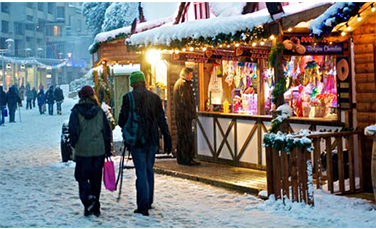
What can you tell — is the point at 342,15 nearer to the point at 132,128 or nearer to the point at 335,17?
the point at 335,17

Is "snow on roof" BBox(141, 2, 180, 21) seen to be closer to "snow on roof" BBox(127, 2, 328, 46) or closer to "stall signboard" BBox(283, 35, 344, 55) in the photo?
"snow on roof" BBox(127, 2, 328, 46)

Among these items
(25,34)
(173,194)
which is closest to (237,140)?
(173,194)

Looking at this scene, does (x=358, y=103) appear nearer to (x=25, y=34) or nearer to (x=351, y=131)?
(x=351, y=131)

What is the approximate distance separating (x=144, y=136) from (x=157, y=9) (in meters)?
10.0

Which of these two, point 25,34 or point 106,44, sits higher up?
point 25,34

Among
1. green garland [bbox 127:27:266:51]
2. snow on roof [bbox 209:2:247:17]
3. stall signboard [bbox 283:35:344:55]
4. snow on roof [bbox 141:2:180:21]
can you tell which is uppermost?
snow on roof [bbox 141:2:180:21]

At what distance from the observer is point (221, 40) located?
1034 centimetres

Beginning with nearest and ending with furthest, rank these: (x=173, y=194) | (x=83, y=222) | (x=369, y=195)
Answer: (x=83, y=222) → (x=369, y=195) → (x=173, y=194)

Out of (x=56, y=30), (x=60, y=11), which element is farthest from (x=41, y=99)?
(x=60, y=11)

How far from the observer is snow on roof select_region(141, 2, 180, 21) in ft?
56.1

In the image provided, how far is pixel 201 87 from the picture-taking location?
13.7m

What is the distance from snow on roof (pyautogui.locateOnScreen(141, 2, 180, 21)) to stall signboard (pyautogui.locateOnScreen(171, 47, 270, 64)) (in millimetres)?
3729

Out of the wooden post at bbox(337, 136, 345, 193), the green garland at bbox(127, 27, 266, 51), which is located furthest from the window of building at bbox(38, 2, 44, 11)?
the wooden post at bbox(337, 136, 345, 193)

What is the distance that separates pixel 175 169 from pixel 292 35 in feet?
11.8
